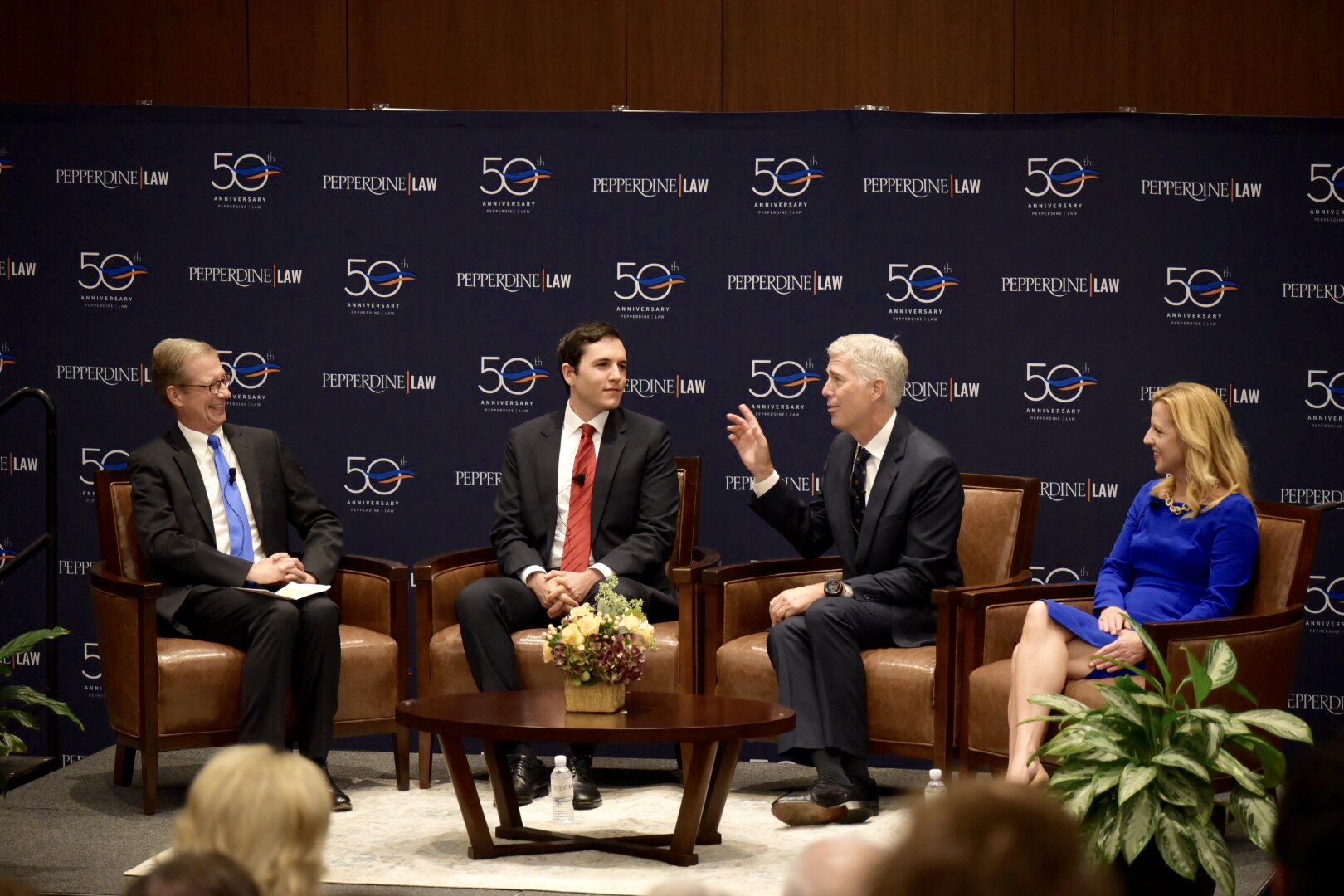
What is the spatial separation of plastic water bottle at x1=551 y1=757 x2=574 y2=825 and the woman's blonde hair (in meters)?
1.99

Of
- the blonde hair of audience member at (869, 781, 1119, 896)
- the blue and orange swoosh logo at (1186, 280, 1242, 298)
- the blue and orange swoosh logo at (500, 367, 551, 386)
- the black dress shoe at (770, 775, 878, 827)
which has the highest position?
the blue and orange swoosh logo at (1186, 280, 1242, 298)

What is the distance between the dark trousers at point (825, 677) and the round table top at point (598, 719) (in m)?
0.34

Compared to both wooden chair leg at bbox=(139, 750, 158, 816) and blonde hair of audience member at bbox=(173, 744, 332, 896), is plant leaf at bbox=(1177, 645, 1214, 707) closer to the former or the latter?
blonde hair of audience member at bbox=(173, 744, 332, 896)

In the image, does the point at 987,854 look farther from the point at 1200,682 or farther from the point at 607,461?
the point at 607,461

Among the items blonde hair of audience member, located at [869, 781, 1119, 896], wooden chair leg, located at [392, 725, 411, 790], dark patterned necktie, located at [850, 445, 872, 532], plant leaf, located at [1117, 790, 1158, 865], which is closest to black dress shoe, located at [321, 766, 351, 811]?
wooden chair leg, located at [392, 725, 411, 790]

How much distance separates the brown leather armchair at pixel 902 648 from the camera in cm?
459

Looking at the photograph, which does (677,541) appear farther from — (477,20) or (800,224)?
(477,20)

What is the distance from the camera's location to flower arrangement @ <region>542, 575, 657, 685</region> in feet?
13.5

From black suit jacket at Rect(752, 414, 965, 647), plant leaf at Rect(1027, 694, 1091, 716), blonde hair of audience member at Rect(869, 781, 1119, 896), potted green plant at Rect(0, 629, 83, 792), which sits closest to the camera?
blonde hair of audience member at Rect(869, 781, 1119, 896)

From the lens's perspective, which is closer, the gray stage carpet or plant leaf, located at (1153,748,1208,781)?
plant leaf, located at (1153,748,1208,781)

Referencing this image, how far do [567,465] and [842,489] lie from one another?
97 cm

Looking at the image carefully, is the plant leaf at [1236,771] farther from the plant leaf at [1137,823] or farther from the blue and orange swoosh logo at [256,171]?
the blue and orange swoosh logo at [256,171]

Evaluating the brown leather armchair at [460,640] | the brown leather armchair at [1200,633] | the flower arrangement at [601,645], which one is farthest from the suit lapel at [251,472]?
the brown leather armchair at [1200,633]

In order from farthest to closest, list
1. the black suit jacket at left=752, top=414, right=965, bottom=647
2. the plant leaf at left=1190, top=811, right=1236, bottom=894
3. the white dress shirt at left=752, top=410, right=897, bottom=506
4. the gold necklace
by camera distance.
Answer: the white dress shirt at left=752, top=410, right=897, bottom=506, the black suit jacket at left=752, top=414, right=965, bottom=647, the gold necklace, the plant leaf at left=1190, top=811, right=1236, bottom=894
